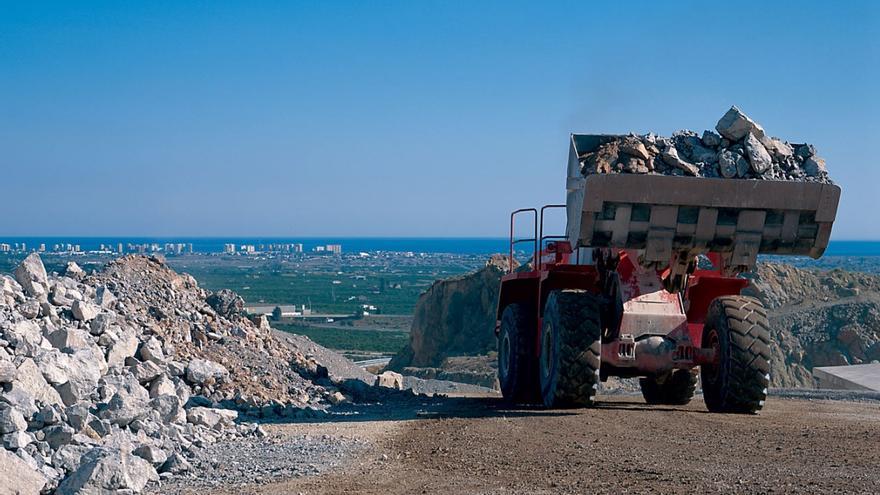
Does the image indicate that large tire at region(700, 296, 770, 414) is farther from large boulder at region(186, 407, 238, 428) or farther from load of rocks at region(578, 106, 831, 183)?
large boulder at region(186, 407, 238, 428)

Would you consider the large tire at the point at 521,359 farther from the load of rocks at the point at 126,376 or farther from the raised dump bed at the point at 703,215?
the raised dump bed at the point at 703,215

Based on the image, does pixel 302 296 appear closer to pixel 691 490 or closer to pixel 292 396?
pixel 292 396

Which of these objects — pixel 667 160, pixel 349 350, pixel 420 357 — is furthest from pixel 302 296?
pixel 667 160

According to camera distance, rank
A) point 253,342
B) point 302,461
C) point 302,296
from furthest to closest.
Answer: point 302,296 < point 253,342 < point 302,461

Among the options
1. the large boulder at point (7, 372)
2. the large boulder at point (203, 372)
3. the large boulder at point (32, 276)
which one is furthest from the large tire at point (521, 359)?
the large boulder at point (7, 372)

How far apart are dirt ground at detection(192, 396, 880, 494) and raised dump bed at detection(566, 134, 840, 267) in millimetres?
1954

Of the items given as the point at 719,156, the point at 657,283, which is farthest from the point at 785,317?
the point at 719,156

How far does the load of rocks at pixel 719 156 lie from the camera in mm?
11445

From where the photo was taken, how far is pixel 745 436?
34.7 feet

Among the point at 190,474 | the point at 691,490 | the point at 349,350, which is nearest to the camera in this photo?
the point at 691,490

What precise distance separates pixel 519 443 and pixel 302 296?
270 ft

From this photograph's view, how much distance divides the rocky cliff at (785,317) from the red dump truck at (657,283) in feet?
49.6

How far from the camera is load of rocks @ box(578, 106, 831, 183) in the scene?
11445 millimetres

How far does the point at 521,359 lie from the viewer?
1397 cm
